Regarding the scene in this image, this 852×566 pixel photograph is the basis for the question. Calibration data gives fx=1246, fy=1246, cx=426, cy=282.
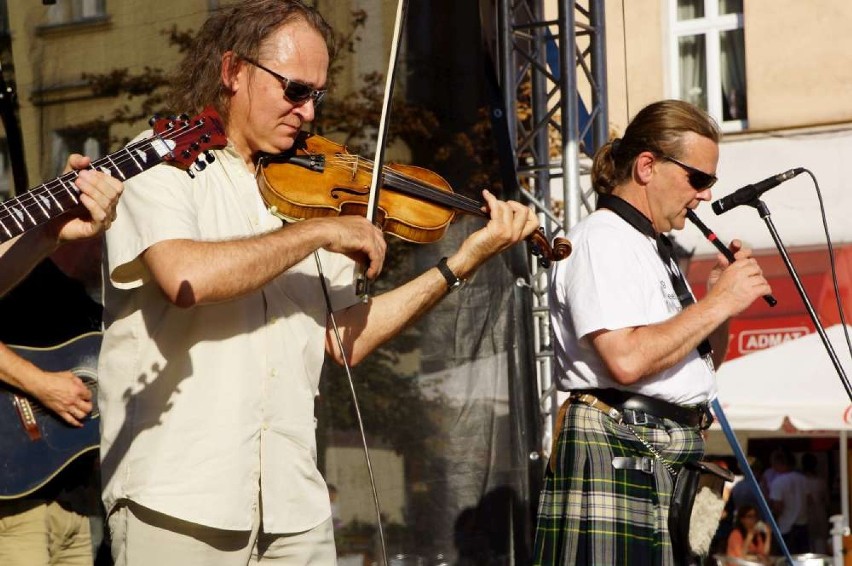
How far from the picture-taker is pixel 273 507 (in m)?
2.44

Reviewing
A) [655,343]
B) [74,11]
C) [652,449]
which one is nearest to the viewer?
[655,343]

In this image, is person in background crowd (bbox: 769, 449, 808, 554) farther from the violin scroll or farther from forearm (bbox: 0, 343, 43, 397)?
forearm (bbox: 0, 343, 43, 397)

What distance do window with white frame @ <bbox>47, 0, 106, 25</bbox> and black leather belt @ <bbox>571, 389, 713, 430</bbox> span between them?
209 centimetres

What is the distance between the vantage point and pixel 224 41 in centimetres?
270

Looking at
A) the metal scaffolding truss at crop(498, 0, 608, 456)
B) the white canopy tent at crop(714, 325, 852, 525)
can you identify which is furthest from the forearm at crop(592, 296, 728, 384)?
the white canopy tent at crop(714, 325, 852, 525)

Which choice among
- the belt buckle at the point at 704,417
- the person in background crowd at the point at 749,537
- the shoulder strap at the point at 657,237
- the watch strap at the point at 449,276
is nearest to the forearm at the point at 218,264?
the watch strap at the point at 449,276

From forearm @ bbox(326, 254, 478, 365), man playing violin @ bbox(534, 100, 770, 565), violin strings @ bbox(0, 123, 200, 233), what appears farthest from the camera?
man playing violin @ bbox(534, 100, 770, 565)

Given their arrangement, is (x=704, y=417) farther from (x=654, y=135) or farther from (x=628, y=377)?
(x=654, y=135)

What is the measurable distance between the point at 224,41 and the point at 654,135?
136 cm

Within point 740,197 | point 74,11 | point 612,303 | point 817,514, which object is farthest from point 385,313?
point 817,514

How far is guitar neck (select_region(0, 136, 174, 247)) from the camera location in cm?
225

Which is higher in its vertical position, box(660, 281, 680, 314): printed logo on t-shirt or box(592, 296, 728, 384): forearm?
box(660, 281, 680, 314): printed logo on t-shirt

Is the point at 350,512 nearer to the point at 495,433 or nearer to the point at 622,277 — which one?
the point at 495,433

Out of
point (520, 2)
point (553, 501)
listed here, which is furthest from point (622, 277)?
point (520, 2)
